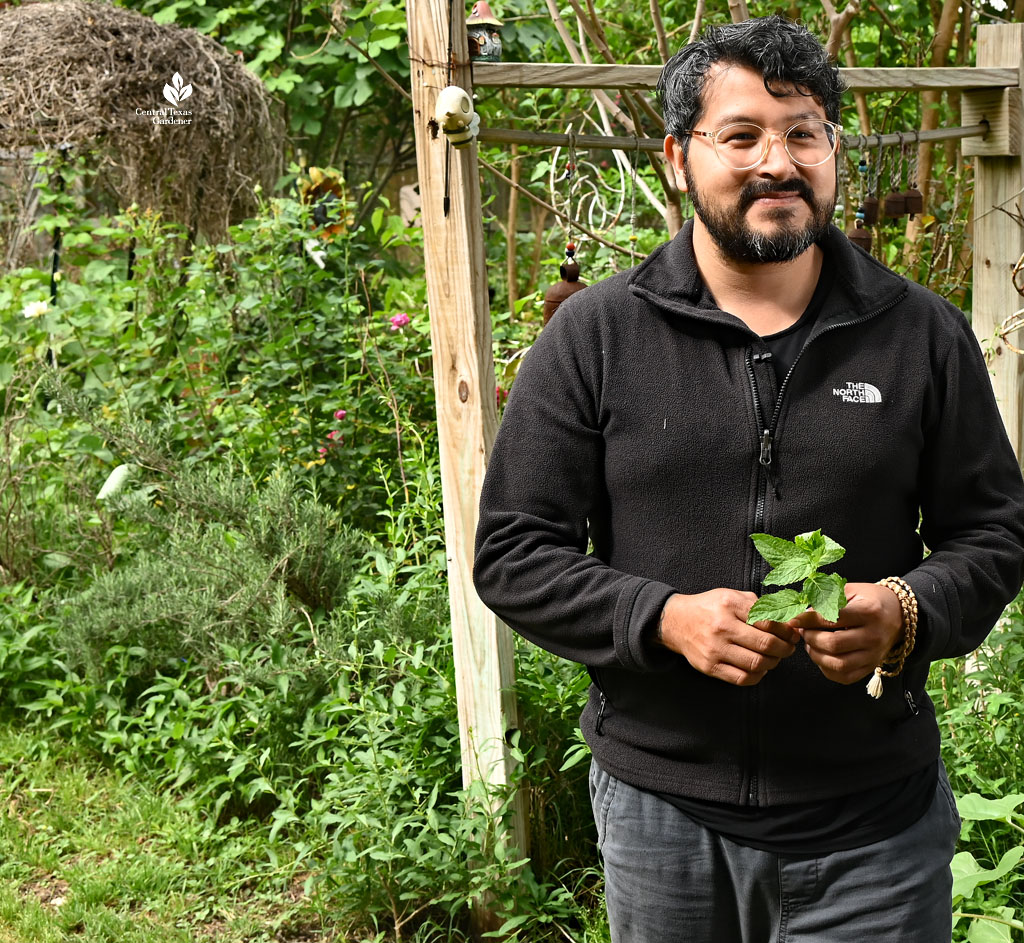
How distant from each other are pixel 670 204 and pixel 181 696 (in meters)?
2.19

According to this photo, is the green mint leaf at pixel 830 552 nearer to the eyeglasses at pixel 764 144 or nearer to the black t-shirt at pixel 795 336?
the black t-shirt at pixel 795 336

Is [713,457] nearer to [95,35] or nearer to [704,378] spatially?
[704,378]

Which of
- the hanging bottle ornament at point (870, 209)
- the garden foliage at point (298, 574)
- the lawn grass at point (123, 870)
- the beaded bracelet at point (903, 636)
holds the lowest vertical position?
the lawn grass at point (123, 870)

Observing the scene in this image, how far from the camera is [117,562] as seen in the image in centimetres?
456

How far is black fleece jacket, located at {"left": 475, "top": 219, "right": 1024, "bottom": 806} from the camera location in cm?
163

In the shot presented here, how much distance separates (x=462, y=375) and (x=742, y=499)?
1.11 m

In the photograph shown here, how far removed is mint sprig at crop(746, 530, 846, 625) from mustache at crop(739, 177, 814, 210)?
0.48 m

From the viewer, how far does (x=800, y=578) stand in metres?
1.45

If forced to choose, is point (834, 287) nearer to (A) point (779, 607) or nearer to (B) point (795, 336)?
(B) point (795, 336)

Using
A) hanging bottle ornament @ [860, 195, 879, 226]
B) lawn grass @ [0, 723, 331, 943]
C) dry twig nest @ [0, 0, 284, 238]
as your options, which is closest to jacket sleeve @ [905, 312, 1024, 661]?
hanging bottle ornament @ [860, 195, 879, 226]

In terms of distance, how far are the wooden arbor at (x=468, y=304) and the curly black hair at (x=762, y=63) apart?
88 cm

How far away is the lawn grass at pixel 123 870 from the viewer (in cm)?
314

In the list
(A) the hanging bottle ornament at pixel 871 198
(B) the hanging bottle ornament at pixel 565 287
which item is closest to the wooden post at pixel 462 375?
(B) the hanging bottle ornament at pixel 565 287

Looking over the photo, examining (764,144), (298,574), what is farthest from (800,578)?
(298,574)
